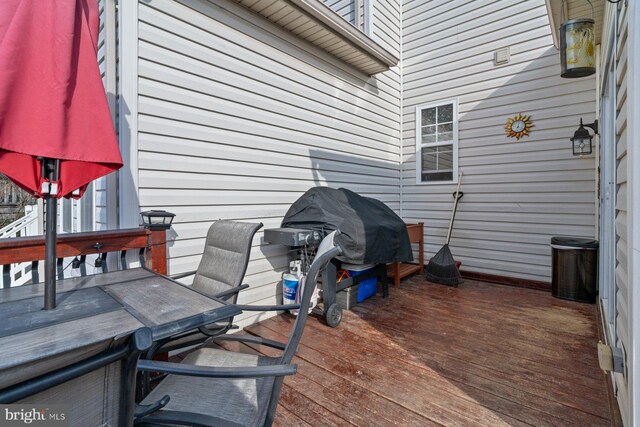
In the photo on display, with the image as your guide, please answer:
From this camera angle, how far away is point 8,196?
9.25m

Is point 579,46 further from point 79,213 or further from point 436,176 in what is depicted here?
point 79,213

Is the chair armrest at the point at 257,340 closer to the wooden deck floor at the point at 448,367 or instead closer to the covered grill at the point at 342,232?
the wooden deck floor at the point at 448,367

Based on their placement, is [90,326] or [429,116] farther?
[429,116]

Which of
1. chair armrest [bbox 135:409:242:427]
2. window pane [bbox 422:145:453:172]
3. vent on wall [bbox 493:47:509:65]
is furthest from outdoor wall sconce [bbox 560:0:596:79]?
chair armrest [bbox 135:409:242:427]

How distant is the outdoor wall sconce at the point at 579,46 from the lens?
2.91m

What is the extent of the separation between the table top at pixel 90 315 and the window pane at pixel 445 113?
16.6 ft

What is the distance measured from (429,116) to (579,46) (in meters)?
2.76

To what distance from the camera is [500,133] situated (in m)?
4.89

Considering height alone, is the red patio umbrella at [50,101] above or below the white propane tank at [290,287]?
above

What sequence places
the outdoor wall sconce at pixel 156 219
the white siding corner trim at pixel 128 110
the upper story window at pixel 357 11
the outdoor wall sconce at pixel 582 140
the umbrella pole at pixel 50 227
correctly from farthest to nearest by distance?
the upper story window at pixel 357 11 < the outdoor wall sconce at pixel 582 140 < the white siding corner trim at pixel 128 110 < the outdoor wall sconce at pixel 156 219 < the umbrella pole at pixel 50 227

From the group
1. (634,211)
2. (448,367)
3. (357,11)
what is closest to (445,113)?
(357,11)

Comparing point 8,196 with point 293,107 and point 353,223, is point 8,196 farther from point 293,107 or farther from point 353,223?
point 353,223

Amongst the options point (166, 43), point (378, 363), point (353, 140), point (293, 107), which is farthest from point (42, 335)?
point (353, 140)

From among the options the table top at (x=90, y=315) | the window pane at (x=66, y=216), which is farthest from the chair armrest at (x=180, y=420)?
the window pane at (x=66, y=216)
